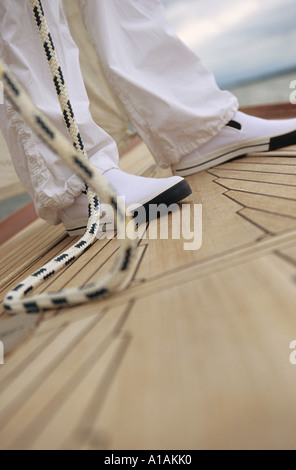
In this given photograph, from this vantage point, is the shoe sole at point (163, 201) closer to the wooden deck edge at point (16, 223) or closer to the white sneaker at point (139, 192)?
the white sneaker at point (139, 192)

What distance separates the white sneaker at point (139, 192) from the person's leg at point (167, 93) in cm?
29

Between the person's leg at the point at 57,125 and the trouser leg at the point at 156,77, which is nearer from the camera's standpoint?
the person's leg at the point at 57,125

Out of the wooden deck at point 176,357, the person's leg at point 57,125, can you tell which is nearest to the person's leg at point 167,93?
the person's leg at point 57,125

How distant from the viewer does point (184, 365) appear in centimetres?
29

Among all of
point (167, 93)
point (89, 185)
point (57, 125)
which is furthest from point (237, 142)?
point (89, 185)

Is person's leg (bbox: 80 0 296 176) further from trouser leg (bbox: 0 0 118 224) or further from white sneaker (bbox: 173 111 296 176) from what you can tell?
trouser leg (bbox: 0 0 118 224)

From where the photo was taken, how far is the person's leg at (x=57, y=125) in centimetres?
73

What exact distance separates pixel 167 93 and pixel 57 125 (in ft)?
1.25

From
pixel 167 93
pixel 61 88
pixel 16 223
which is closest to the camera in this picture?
pixel 61 88

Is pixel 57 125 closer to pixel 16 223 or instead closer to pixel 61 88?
pixel 61 88

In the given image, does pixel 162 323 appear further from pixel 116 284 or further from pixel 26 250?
pixel 26 250

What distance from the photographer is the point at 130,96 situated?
1.02 meters

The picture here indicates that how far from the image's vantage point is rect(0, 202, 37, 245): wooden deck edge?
63.8 inches

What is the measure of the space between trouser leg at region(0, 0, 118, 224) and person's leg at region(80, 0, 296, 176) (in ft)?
0.64
